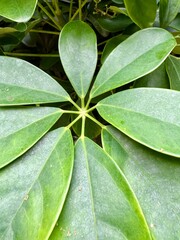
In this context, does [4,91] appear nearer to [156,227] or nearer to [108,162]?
[108,162]

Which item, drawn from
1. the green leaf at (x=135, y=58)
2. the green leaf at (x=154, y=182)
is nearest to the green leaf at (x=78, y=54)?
the green leaf at (x=135, y=58)

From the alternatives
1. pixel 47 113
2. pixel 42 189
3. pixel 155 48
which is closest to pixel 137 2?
pixel 155 48

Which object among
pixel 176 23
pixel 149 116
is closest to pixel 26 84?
pixel 149 116

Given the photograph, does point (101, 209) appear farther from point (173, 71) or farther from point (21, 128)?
point (173, 71)

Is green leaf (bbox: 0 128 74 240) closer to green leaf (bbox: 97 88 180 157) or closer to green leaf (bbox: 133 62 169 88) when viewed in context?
green leaf (bbox: 97 88 180 157)

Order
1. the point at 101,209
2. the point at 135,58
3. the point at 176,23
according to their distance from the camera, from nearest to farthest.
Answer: the point at 101,209
the point at 135,58
the point at 176,23

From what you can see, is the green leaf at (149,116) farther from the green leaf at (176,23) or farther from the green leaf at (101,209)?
the green leaf at (176,23)

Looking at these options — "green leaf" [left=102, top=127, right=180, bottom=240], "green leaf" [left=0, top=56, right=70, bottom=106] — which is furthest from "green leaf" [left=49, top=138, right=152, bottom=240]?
"green leaf" [left=0, top=56, right=70, bottom=106]
